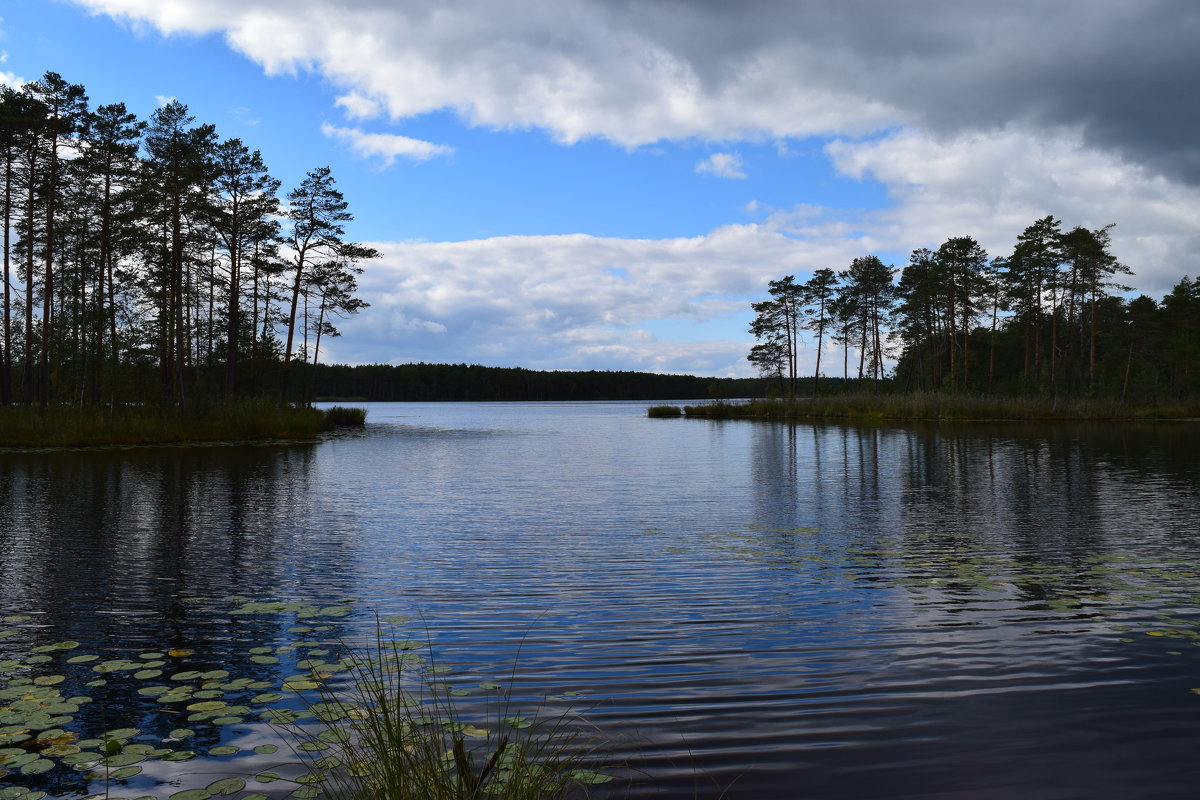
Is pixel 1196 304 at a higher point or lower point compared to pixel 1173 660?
higher

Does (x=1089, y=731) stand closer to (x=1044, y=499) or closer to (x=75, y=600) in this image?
(x=75, y=600)

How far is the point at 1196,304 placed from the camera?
253 ft

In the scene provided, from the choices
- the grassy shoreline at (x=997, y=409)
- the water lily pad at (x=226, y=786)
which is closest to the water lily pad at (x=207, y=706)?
the water lily pad at (x=226, y=786)

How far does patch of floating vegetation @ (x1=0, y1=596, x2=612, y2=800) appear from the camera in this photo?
3.37 metres

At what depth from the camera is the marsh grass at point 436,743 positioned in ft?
10.0

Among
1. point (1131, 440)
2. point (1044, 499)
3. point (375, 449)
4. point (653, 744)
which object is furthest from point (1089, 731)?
point (1131, 440)

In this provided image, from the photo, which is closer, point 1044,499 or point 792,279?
point 1044,499

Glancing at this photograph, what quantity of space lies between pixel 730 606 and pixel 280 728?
14.7 feet

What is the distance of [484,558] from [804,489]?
10.1m

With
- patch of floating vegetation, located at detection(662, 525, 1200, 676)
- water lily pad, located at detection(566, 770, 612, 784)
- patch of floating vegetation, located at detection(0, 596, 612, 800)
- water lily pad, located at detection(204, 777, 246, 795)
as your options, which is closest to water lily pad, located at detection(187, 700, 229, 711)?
patch of floating vegetation, located at detection(0, 596, 612, 800)

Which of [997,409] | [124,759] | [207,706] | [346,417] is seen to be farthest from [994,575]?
[346,417]

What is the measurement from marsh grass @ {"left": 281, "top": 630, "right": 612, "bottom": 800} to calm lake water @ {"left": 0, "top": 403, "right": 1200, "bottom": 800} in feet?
0.87

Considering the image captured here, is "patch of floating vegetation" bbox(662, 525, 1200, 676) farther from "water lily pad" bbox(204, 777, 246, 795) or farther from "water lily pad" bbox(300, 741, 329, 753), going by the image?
"water lily pad" bbox(204, 777, 246, 795)

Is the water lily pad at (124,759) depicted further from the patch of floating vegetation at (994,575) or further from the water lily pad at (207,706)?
the patch of floating vegetation at (994,575)
